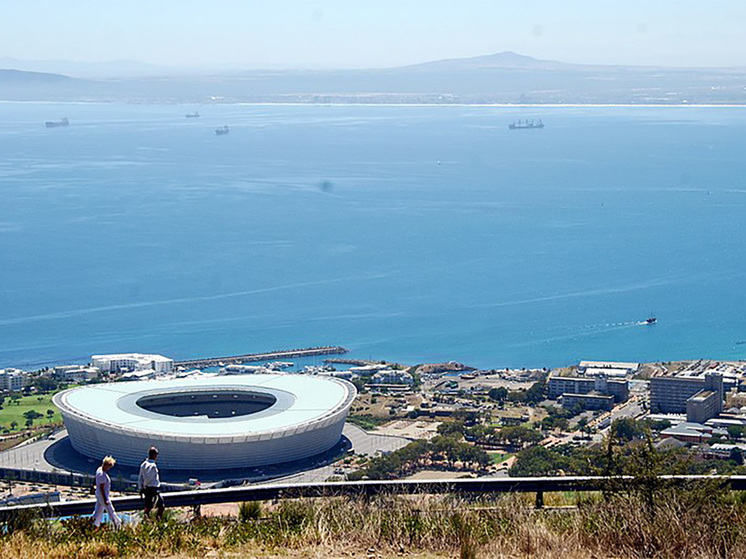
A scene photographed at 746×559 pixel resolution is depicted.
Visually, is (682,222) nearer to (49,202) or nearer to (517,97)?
(49,202)

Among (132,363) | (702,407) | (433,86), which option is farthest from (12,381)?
(433,86)

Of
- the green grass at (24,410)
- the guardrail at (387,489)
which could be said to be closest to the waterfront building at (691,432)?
the green grass at (24,410)

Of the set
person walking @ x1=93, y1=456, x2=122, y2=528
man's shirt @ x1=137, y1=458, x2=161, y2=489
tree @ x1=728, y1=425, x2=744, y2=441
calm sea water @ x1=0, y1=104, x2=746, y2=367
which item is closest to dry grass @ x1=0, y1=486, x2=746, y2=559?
person walking @ x1=93, y1=456, x2=122, y2=528

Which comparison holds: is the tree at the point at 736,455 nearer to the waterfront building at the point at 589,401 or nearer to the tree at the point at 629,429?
the tree at the point at 629,429

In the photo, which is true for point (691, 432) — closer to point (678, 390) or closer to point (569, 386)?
point (678, 390)

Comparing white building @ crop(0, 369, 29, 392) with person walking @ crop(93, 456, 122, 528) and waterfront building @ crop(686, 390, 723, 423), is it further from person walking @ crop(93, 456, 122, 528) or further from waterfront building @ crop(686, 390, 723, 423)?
person walking @ crop(93, 456, 122, 528)
